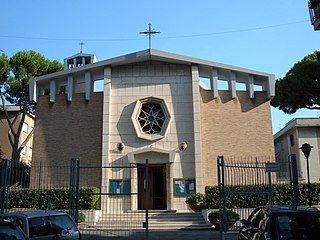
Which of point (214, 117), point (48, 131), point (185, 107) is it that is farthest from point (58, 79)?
point (214, 117)

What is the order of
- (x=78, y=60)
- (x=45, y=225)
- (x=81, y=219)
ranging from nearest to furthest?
(x=45, y=225), (x=81, y=219), (x=78, y=60)

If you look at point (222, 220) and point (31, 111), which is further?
point (31, 111)

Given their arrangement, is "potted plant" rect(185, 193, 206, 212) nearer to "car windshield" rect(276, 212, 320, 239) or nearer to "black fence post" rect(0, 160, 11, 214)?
"black fence post" rect(0, 160, 11, 214)

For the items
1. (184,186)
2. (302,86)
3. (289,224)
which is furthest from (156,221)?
(302,86)

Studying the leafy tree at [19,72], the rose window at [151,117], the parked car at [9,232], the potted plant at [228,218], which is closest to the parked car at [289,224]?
the parked car at [9,232]

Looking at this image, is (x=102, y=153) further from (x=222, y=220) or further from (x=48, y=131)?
(x=222, y=220)

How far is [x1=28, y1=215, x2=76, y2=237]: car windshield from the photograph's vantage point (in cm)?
792

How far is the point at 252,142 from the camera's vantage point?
20.5 metres

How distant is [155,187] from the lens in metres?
20.5

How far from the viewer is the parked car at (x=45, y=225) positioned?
7.90 meters

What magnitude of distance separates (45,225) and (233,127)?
14.4 metres

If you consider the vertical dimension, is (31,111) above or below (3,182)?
above

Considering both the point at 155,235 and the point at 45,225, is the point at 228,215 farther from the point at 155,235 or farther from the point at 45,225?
the point at 45,225

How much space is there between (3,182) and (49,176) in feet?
24.2
